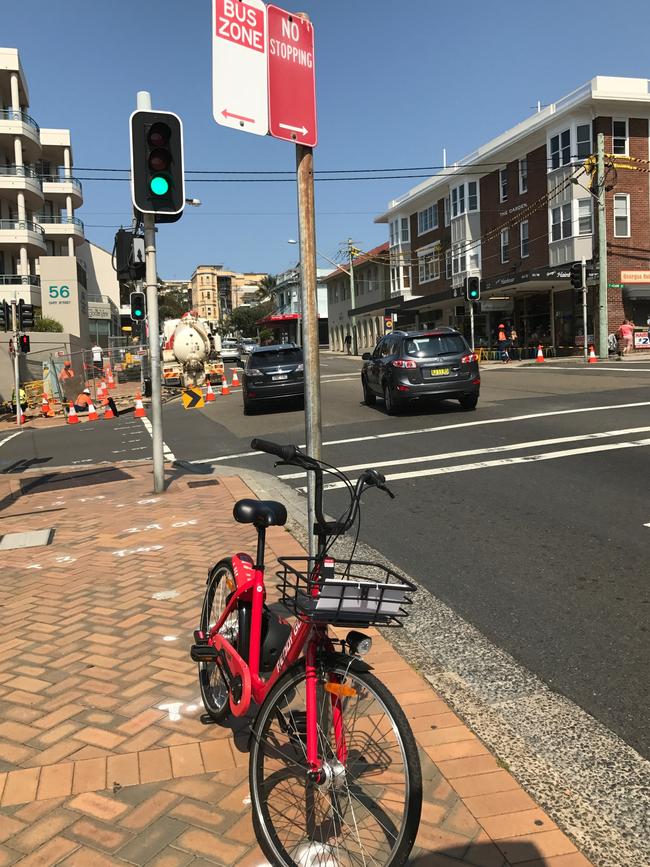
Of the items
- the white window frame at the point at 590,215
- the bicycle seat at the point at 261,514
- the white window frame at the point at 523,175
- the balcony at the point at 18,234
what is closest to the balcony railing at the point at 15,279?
the balcony at the point at 18,234

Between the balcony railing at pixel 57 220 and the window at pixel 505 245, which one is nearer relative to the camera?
the window at pixel 505 245

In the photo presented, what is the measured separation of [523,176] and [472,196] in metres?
5.67

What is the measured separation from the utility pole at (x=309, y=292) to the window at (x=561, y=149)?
36212 mm

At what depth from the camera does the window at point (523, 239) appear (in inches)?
1609

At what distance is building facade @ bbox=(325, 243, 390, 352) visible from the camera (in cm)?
6072

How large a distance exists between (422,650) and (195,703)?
1.26m

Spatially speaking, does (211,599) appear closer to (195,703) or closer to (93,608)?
(195,703)

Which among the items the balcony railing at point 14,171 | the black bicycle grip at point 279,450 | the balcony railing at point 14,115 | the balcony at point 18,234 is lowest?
the black bicycle grip at point 279,450

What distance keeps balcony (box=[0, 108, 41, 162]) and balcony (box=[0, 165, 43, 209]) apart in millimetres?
1743

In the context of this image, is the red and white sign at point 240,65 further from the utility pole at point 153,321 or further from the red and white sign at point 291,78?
the utility pole at point 153,321

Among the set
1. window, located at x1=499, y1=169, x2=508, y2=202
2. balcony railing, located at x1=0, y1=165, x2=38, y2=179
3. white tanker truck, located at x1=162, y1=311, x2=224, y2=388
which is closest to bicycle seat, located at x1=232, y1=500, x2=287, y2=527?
white tanker truck, located at x1=162, y1=311, x2=224, y2=388

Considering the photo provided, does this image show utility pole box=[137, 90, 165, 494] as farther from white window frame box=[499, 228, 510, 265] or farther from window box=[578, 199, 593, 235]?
white window frame box=[499, 228, 510, 265]

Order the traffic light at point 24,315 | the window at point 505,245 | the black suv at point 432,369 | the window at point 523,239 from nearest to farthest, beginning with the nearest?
the black suv at point 432,369, the traffic light at point 24,315, the window at point 523,239, the window at point 505,245

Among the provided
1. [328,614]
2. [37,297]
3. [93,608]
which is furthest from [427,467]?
[37,297]
